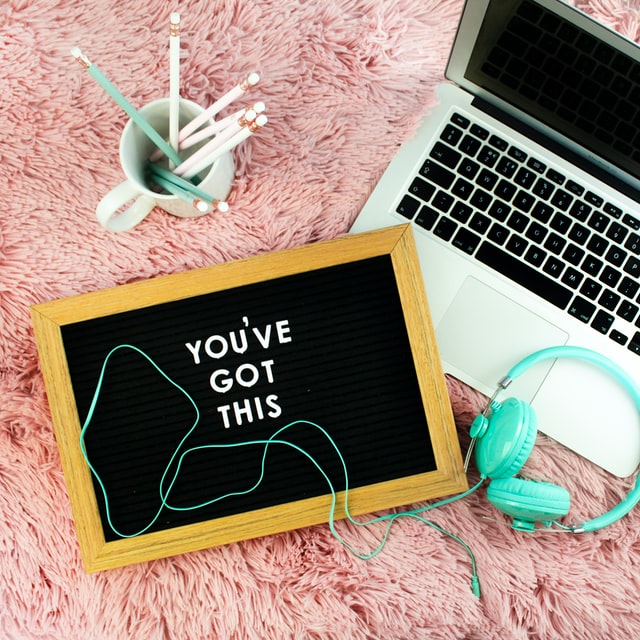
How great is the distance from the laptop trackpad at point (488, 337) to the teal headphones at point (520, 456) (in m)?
0.02

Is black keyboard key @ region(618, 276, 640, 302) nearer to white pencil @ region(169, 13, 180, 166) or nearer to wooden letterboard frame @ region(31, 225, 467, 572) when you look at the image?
wooden letterboard frame @ region(31, 225, 467, 572)

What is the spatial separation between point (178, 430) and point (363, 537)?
0.21 meters

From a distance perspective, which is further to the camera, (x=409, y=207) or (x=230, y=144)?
(x=409, y=207)

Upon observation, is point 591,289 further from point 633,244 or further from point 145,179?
point 145,179

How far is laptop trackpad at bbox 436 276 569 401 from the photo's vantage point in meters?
0.59

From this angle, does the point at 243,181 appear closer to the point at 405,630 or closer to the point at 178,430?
the point at 178,430

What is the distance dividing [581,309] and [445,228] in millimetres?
151

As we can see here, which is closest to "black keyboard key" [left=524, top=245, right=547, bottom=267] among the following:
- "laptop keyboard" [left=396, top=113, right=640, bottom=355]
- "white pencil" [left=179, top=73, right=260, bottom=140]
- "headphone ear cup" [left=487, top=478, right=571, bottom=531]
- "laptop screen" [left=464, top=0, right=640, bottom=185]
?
"laptop keyboard" [left=396, top=113, right=640, bottom=355]

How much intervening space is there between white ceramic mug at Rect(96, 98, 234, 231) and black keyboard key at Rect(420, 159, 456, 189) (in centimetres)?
→ 19

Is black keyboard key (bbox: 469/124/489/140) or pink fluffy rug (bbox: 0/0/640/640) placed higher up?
black keyboard key (bbox: 469/124/489/140)

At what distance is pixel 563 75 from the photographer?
1.71ft

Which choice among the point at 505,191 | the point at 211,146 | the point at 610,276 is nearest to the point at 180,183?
the point at 211,146

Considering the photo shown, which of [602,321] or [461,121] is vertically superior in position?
[461,121]

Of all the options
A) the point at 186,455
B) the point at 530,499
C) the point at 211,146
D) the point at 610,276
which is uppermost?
the point at 610,276
